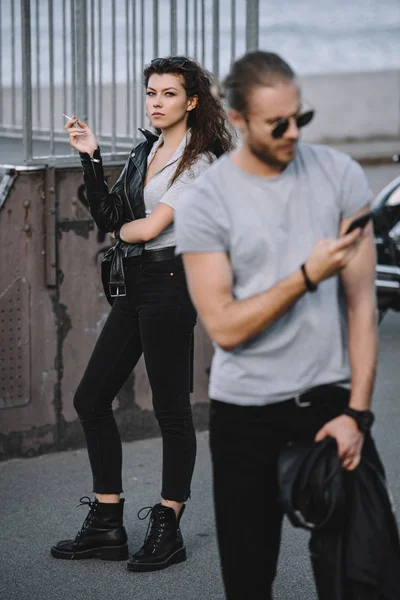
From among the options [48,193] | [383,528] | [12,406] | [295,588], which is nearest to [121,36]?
[48,193]

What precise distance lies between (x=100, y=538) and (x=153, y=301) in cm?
98

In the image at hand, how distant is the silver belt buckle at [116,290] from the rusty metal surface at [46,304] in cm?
153

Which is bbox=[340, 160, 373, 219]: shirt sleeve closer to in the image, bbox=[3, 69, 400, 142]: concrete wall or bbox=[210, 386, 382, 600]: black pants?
bbox=[210, 386, 382, 600]: black pants

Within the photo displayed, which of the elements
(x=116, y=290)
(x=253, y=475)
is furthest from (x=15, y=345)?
(x=253, y=475)

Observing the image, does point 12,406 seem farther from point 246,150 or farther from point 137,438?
point 246,150

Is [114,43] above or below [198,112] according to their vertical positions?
above

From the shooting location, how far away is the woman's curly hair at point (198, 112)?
4.64 meters

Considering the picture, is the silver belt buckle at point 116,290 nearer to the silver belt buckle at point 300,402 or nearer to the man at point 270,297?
the man at point 270,297

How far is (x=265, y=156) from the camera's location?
296 centimetres

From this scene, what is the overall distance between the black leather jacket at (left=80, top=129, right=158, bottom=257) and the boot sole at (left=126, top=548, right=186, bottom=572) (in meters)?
1.20

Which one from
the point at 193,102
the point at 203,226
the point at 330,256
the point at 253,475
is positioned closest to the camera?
the point at 330,256

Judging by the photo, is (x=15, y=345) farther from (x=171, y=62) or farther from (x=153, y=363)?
(x=171, y=62)

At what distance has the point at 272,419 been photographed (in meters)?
3.01

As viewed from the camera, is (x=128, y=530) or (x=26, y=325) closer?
(x=128, y=530)
